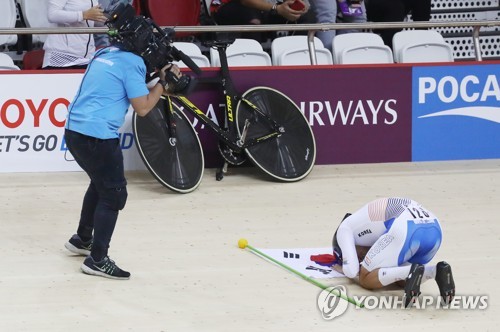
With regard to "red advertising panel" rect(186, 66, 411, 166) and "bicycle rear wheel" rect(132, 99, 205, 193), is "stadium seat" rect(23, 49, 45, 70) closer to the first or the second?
"bicycle rear wheel" rect(132, 99, 205, 193)

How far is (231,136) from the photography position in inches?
406

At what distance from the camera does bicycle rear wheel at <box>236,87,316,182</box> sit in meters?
10.4

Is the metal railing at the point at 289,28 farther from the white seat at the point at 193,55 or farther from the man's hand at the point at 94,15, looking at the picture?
the white seat at the point at 193,55

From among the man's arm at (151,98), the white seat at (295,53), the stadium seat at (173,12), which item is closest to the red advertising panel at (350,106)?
Answer: the white seat at (295,53)

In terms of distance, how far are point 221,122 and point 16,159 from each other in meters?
2.12

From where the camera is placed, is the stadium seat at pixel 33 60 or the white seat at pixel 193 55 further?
the stadium seat at pixel 33 60

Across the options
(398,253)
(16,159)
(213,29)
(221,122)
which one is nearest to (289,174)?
(221,122)

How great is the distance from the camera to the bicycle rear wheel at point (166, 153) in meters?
9.87

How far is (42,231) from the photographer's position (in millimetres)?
8672

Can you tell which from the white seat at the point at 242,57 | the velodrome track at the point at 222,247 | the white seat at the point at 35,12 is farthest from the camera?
the white seat at the point at 35,12

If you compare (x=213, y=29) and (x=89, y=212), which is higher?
(x=213, y=29)

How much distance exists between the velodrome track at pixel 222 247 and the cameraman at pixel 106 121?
36cm

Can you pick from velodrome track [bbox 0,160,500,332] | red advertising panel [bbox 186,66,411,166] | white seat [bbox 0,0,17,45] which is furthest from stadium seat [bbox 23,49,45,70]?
red advertising panel [bbox 186,66,411,166]

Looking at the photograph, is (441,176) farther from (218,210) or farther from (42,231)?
(42,231)
